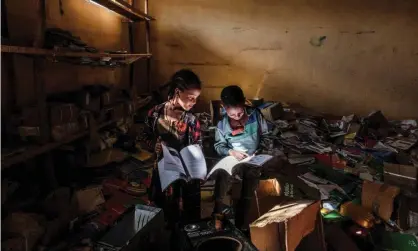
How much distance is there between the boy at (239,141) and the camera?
1998 millimetres

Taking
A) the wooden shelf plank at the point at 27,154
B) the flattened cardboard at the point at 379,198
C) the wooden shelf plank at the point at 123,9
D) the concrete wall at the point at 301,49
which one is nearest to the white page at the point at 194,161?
the wooden shelf plank at the point at 27,154

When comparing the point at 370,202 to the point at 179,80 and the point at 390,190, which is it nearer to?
the point at 390,190

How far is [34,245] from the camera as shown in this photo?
1753 millimetres

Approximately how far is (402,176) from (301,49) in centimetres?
257

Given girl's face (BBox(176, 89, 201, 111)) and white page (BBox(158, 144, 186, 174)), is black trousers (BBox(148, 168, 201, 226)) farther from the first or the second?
girl's face (BBox(176, 89, 201, 111))

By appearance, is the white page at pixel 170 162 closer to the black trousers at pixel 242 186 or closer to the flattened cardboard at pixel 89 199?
the black trousers at pixel 242 186

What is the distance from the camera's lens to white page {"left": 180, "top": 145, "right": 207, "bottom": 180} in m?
1.78

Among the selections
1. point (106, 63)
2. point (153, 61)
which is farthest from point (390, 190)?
point (153, 61)

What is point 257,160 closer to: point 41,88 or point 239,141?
point 239,141

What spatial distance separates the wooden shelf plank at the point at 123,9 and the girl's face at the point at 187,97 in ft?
5.05

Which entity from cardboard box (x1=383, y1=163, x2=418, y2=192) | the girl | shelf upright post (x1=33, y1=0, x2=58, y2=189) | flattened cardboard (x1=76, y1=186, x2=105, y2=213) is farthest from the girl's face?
cardboard box (x1=383, y1=163, x2=418, y2=192)

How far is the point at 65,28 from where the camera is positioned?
2.70 m

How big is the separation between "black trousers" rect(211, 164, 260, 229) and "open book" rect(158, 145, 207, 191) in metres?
0.22

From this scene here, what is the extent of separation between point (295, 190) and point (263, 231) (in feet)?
3.20
